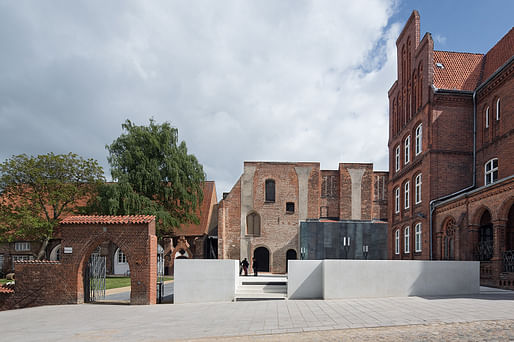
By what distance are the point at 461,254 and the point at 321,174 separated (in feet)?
70.4

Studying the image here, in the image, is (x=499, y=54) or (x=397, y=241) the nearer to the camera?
(x=499, y=54)

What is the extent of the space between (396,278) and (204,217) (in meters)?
27.8

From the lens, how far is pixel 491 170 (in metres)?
21.2

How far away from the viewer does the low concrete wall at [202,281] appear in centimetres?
1570

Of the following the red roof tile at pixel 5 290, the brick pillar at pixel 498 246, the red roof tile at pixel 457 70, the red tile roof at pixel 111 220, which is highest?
the red roof tile at pixel 457 70

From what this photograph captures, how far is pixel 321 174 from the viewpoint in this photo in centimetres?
4022

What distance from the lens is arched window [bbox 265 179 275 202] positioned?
39812 millimetres

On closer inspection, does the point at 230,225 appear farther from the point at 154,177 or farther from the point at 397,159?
the point at 397,159

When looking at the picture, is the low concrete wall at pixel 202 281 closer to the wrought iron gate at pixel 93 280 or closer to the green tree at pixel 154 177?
the wrought iron gate at pixel 93 280

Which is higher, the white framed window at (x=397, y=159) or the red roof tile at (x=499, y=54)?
the red roof tile at (x=499, y=54)

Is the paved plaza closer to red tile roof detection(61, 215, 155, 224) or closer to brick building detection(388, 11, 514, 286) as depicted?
red tile roof detection(61, 215, 155, 224)

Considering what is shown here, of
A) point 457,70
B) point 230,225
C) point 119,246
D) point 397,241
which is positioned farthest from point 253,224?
point 119,246

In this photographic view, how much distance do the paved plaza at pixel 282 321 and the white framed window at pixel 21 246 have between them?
2994cm

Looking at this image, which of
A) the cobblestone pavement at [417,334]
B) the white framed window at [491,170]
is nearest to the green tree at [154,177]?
the white framed window at [491,170]
